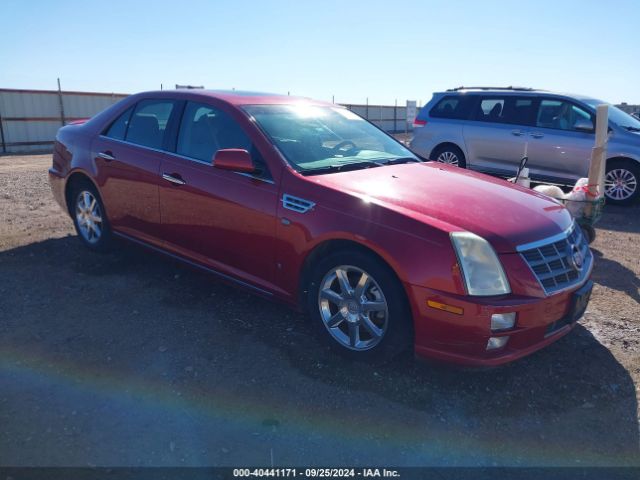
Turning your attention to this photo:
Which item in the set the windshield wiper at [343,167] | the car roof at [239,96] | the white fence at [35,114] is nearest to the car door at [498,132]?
the car roof at [239,96]

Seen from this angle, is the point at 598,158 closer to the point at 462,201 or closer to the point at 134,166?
the point at 462,201

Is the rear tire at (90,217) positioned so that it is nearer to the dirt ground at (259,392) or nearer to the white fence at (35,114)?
the dirt ground at (259,392)

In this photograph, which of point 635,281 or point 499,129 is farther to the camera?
point 499,129

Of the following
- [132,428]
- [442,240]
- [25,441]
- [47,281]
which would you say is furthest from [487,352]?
[47,281]

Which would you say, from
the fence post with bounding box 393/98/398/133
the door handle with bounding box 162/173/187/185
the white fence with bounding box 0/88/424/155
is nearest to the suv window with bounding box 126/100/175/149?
the door handle with bounding box 162/173/187/185

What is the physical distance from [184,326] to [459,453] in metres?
2.16

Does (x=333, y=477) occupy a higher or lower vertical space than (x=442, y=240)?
lower

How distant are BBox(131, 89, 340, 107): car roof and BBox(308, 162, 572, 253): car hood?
3.65ft

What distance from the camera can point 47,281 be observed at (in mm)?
4711

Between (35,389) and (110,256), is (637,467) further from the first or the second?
(110,256)

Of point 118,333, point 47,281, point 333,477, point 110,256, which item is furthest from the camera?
point 110,256

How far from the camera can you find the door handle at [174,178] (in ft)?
13.6

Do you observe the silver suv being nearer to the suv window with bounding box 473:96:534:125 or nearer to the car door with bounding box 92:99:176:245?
the suv window with bounding box 473:96:534:125

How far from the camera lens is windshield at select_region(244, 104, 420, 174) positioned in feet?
12.4
